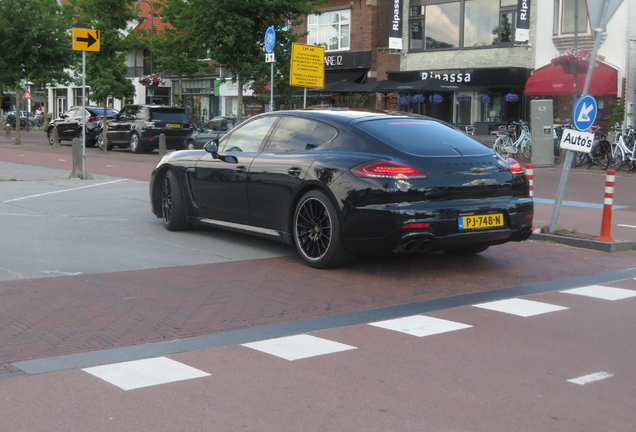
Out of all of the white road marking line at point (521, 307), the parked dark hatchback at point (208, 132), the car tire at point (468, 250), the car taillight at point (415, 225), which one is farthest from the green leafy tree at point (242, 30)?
the white road marking line at point (521, 307)

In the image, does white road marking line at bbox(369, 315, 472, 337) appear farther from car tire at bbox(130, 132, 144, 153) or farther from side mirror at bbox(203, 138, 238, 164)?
car tire at bbox(130, 132, 144, 153)

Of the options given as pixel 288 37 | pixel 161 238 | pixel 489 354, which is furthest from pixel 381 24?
pixel 489 354

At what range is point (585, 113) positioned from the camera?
33.4 ft

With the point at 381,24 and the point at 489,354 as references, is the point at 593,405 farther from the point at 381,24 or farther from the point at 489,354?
the point at 381,24

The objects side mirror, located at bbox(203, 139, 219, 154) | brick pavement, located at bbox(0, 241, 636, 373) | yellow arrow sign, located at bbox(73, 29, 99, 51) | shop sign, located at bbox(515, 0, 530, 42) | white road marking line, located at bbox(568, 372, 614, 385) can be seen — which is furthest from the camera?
shop sign, located at bbox(515, 0, 530, 42)

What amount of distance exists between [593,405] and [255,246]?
5.44m

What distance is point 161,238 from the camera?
966cm

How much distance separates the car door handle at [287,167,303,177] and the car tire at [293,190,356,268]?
0.23 metres

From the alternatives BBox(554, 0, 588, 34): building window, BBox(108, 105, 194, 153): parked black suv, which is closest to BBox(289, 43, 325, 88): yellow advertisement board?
BBox(108, 105, 194, 153): parked black suv

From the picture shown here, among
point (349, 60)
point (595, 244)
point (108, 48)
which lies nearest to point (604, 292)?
point (595, 244)

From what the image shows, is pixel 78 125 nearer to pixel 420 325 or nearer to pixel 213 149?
pixel 213 149

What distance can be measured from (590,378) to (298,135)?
441cm

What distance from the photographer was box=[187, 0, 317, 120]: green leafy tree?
89.9ft

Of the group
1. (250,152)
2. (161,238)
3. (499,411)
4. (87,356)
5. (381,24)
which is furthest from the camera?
(381,24)
